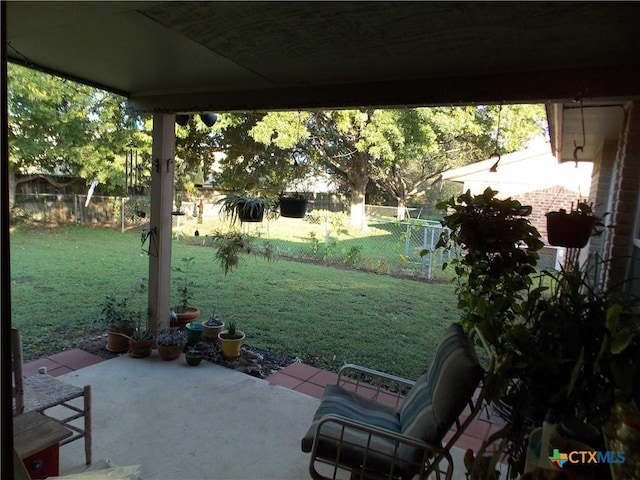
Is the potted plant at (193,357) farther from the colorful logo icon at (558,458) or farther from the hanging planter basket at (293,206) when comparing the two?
the colorful logo icon at (558,458)

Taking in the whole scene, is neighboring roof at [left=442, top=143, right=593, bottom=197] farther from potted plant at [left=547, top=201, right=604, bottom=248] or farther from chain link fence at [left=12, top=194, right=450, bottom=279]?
potted plant at [left=547, top=201, right=604, bottom=248]

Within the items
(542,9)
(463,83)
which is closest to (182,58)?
(463,83)

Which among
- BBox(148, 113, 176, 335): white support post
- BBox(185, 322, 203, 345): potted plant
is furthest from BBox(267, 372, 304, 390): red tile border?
BBox(148, 113, 176, 335): white support post

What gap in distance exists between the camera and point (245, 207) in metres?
2.86

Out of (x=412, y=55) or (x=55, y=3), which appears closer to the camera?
(x=55, y=3)

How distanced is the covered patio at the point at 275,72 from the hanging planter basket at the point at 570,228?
1.41 feet

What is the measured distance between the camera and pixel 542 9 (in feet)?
4.35

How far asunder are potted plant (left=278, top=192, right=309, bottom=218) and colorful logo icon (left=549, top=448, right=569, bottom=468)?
212cm

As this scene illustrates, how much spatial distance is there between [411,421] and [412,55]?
169cm

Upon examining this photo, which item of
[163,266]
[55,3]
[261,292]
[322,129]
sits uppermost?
[322,129]

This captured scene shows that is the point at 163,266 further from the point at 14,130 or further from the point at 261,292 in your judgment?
the point at 14,130

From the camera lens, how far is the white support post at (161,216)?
10.6ft

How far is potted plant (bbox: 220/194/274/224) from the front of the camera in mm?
2873

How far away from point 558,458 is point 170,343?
9.35 ft
